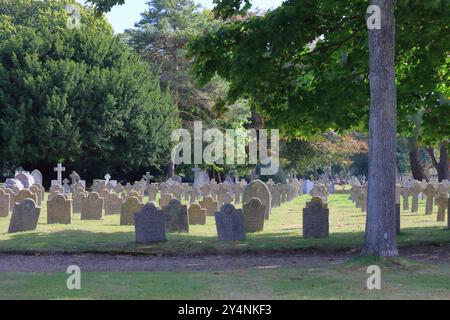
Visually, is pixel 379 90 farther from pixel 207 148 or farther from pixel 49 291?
pixel 207 148

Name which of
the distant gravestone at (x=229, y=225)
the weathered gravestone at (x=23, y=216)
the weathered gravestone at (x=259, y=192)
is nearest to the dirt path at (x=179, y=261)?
the distant gravestone at (x=229, y=225)

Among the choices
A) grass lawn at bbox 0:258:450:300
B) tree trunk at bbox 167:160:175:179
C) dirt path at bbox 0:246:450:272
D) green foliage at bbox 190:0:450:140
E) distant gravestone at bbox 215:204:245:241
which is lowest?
dirt path at bbox 0:246:450:272

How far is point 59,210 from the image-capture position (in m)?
20.6

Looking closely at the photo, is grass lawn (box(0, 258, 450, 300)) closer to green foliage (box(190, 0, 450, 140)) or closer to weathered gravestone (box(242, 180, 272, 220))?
green foliage (box(190, 0, 450, 140))

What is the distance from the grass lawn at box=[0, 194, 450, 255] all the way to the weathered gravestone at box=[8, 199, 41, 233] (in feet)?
0.89

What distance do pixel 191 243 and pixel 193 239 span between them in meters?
0.80

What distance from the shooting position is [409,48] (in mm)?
16312

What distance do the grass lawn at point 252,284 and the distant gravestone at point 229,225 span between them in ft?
14.9

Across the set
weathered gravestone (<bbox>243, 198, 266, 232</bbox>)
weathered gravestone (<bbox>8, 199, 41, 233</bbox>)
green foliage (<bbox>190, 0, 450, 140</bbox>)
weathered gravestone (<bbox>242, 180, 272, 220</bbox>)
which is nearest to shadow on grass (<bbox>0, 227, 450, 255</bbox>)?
weathered gravestone (<bbox>8, 199, 41, 233</bbox>)

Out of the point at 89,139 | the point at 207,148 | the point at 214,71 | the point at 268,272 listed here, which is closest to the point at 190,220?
the point at 214,71

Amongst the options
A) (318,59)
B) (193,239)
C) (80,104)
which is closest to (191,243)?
(193,239)

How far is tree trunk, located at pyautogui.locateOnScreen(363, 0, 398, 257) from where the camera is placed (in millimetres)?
12188

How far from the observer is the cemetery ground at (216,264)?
945 centimetres

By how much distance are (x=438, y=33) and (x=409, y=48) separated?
108cm
